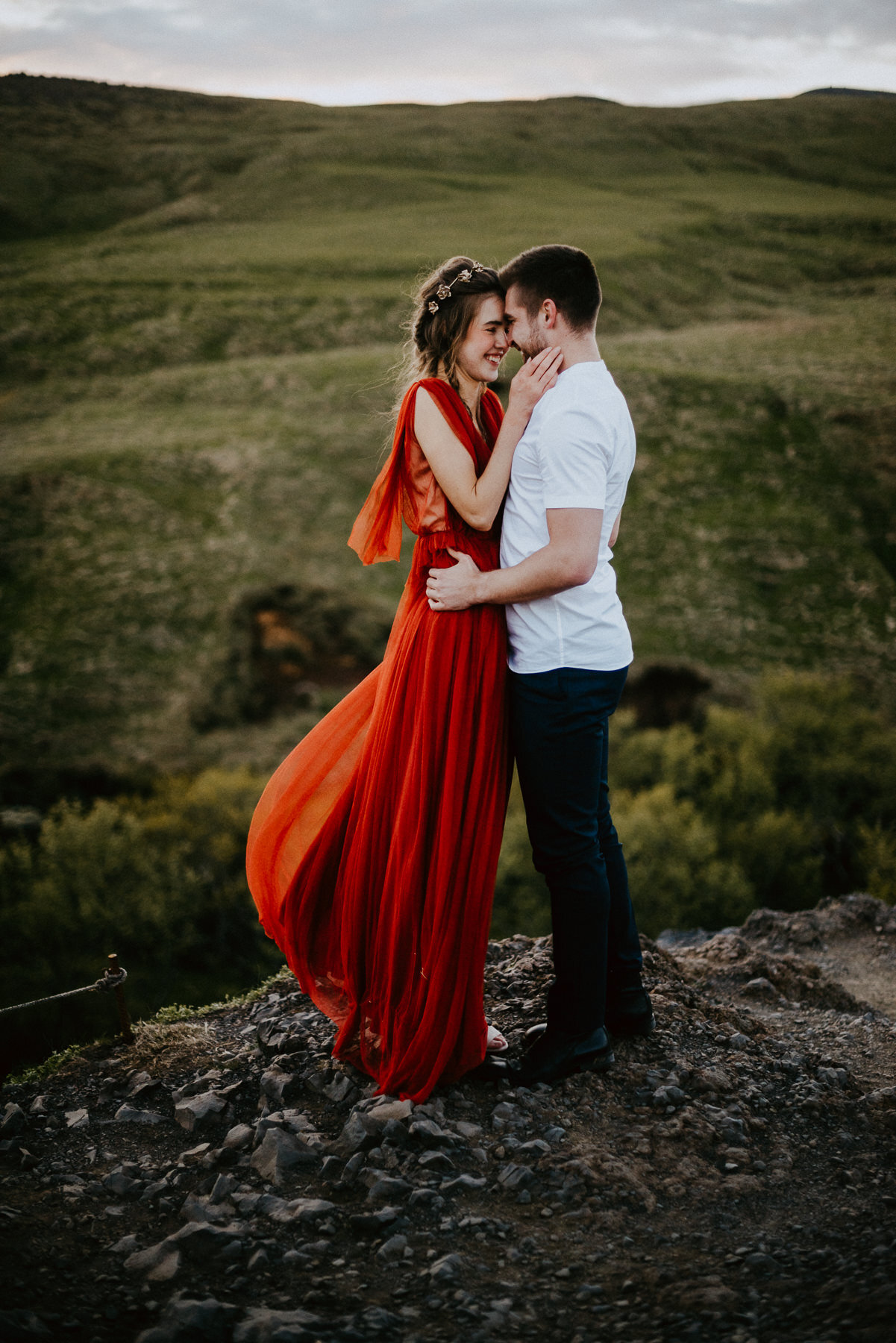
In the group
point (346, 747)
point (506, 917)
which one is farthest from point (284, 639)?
point (346, 747)

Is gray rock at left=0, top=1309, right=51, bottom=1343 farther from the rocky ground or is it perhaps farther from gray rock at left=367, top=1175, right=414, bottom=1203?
gray rock at left=367, top=1175, right=414, bottom=1203

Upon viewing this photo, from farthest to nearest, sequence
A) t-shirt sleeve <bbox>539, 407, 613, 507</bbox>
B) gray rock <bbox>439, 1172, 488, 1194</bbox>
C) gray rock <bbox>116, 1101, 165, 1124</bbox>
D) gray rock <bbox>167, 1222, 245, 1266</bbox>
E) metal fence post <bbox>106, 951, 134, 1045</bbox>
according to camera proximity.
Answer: metal fence post <bbox>106, 951, 134, 1045</bbox>
gray rock <bbox>116, 1101, 165, 1124</bbox>
gray rock <bbox>439, 1172, 488, 1194</bbox>
t-shirt sleeve <bbox>539, 407, 613, 507</bbox>
gray rock <bbox>167, 1222, 245, 1266</bbox>

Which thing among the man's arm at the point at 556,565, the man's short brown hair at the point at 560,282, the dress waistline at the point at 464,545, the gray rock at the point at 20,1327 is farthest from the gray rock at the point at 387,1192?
the man's short brown hair at the point at 560,282

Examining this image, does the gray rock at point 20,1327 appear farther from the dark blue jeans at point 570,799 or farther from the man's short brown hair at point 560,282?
the man's short brown hair at point 560,282

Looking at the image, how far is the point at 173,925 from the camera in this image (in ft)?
93.2

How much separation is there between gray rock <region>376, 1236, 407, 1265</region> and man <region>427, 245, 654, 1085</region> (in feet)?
3.31

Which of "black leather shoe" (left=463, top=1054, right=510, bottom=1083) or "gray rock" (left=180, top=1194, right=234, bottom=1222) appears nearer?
"gray rock" (left=180, top=1194, right=234, bottom=1222)

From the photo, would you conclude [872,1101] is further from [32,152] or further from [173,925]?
[32,152]

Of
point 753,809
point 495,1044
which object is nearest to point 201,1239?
point 495,1044

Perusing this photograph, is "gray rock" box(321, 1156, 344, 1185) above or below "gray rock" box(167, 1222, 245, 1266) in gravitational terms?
below

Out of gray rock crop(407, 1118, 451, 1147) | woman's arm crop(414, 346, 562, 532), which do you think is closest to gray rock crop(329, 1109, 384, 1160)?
gray rock crop(407, 1118, 451, 1147)

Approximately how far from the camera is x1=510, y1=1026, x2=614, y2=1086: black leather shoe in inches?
134

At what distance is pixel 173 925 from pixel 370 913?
2736 centimetres

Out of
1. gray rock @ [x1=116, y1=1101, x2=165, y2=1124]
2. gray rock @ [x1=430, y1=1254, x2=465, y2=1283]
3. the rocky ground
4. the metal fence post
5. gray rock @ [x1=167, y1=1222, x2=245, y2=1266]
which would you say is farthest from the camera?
the metal fence post
